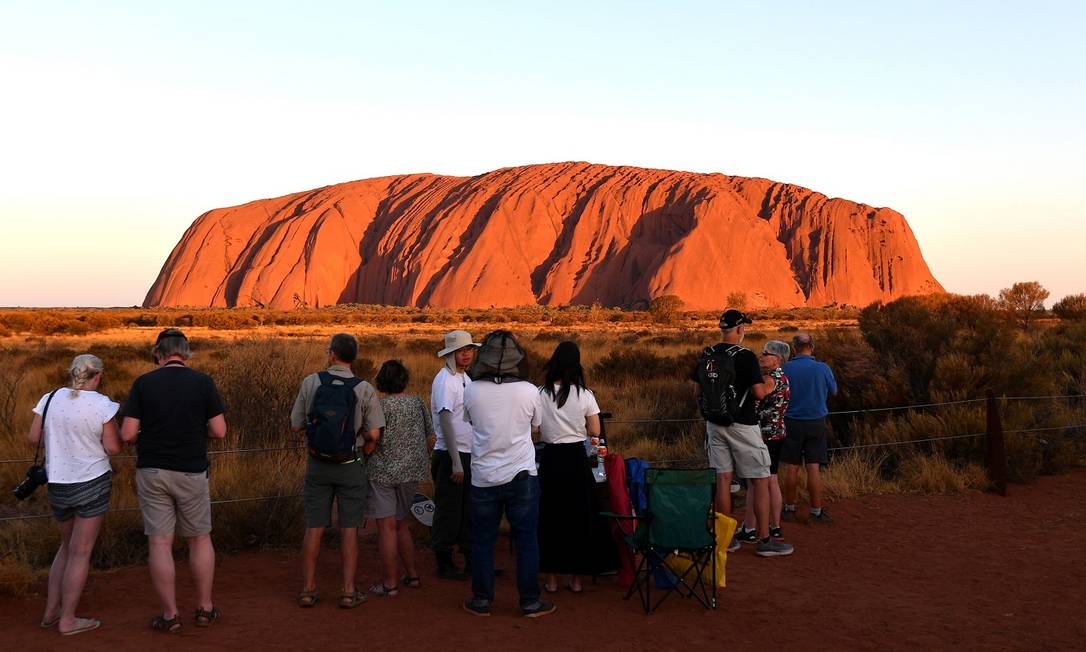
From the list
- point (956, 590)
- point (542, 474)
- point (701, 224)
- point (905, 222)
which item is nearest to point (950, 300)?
point (956, 590)

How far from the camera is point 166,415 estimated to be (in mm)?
4688

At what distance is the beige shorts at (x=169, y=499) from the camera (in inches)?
186

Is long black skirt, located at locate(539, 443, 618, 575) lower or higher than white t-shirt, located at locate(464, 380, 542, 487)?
lower

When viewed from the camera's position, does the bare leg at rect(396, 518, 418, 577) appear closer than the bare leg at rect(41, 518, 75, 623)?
No

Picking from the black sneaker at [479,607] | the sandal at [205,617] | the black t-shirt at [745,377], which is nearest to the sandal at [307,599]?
the sandal at [205,617]

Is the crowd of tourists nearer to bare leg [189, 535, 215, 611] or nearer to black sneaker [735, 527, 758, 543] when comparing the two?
bare leg [189, 535, 215, 611]

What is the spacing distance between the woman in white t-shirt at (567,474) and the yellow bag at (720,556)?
21.0 inches

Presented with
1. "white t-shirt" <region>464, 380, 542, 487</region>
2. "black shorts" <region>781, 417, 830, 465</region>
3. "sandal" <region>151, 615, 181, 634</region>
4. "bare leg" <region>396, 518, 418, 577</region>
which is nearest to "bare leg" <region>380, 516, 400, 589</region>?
"bare leg" <region>396, 518, 418, 577</region>

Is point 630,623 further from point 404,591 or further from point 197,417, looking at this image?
point 197,417

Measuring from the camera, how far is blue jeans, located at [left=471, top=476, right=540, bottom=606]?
5.11 meters

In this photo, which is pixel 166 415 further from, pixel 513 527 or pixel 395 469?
pixel 513 527


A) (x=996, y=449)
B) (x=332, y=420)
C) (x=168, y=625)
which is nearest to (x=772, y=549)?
(x=332, y=420)

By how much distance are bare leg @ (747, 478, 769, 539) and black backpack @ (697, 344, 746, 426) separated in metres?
0.62

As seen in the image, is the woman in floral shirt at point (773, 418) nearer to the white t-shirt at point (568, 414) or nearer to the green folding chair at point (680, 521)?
the green folding chair at point (680, 521)
